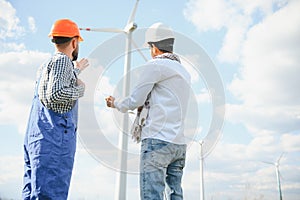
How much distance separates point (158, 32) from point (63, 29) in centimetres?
102

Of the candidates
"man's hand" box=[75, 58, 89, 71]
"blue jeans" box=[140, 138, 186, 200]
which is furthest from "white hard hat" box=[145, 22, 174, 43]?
"blue jeans" box=[140, 138, 186, 200]

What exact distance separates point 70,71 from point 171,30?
127 cm

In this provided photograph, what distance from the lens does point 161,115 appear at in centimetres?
374

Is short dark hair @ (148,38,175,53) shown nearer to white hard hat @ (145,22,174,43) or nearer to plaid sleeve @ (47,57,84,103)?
white hard hat @ (145,22,174,43)

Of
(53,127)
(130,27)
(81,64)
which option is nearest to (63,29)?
(81,64)

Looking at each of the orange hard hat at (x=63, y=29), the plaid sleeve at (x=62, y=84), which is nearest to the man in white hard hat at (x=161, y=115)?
the plaid sleeve at (x=62, y=84)

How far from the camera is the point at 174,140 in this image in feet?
12.2

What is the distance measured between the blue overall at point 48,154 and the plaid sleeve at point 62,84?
0.15 metres

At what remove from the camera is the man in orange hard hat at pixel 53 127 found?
3.28 m

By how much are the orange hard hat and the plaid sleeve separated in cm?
35

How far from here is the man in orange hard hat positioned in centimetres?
328

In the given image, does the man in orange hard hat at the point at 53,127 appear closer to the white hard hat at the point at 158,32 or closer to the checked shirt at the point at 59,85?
the checked shirt at the point at 59,85

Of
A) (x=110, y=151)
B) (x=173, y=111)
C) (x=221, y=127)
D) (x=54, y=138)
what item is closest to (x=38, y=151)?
(x=54, y=138)

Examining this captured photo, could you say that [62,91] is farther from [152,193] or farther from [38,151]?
[152,193]
